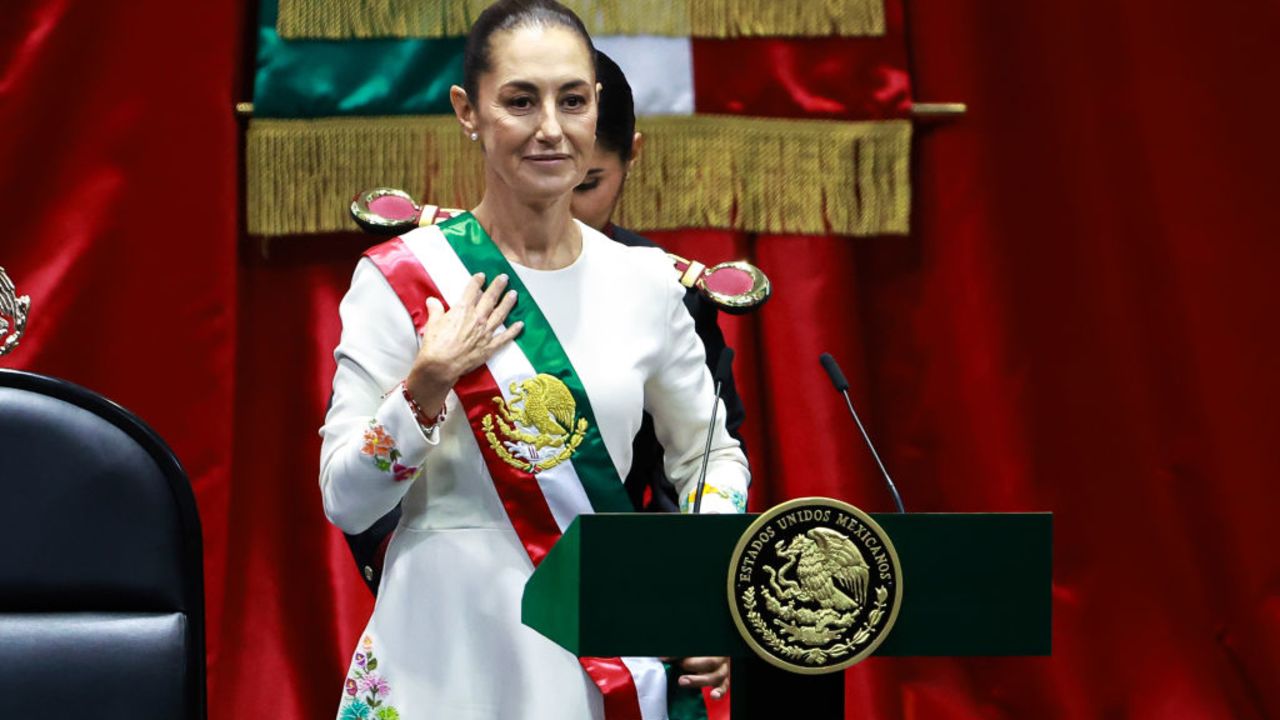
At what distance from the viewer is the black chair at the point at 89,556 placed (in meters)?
1.37

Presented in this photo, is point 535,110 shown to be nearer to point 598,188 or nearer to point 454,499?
point 454,499

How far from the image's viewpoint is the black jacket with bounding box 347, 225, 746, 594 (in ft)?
4.89

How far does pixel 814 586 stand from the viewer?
1.10 metres

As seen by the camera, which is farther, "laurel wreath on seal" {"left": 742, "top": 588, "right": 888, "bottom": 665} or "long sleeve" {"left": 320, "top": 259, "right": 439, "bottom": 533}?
"long sleeve" {"left": 320, "top": 259, "right": 439, "bottom": 533}

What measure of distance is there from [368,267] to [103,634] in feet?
1.32

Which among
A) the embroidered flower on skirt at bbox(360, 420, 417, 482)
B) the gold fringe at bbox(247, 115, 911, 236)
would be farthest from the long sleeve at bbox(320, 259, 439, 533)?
the gold fringe at bbox(247, 115, 911, 236)

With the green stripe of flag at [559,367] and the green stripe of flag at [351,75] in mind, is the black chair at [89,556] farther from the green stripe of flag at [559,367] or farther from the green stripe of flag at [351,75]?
the green stripe of flag at [351,75]

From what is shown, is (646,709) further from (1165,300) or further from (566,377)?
(1165,300)

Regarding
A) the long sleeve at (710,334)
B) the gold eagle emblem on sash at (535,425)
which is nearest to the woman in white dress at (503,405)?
the gold eagle emblem on sash at (535,425)

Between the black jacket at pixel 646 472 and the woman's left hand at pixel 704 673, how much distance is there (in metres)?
0.16

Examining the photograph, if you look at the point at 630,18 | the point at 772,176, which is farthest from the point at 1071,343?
the point at 630,18

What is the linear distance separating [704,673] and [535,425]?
11.4 inches

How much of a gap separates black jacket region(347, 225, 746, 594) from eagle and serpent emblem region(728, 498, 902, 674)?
1.22 feet

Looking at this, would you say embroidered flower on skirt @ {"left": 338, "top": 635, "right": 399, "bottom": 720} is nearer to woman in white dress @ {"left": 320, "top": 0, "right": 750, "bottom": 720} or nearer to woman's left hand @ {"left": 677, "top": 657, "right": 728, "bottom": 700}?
woman in white dress @ {"left": 320, "top": 0, "right": 750, "bottom": 720}
